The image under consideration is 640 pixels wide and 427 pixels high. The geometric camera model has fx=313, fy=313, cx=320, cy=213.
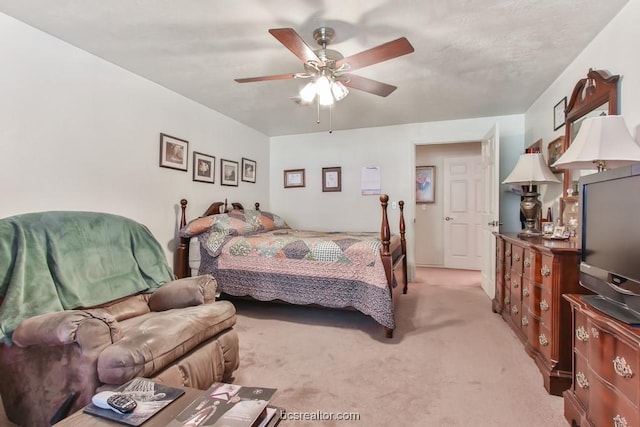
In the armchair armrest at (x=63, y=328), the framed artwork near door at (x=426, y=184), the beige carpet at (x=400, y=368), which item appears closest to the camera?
the armchair armrest at (x=63, y=328)

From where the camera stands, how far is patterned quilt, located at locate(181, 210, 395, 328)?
2736 millimetres

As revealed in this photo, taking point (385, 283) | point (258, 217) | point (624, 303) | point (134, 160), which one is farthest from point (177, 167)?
point (624, 303)

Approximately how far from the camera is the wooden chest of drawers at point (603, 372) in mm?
1089

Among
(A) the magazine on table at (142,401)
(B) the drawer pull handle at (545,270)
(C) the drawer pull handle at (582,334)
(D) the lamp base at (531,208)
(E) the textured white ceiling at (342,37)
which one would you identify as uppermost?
(E) the textured white ceiling at (342,37)

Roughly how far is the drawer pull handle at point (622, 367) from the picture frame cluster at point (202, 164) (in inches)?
139

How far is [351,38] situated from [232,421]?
2312 millimetres

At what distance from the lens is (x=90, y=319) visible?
4.65ft

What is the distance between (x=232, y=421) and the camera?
0.90 meters

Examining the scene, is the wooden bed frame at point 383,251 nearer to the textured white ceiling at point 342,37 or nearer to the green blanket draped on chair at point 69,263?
the green blanket draped on chair at point 69,263

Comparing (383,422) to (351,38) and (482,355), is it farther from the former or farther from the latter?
(351,38)

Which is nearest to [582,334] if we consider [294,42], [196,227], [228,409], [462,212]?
[228,409]

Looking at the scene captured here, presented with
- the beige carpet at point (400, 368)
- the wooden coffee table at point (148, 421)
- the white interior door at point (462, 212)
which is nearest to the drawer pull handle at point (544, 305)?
the beige carpet at point (400, 368)

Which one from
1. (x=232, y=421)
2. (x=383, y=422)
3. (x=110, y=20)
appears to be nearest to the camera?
(x=232, y=421)

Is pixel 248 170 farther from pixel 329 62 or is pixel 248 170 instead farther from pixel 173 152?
pixel 329 62
